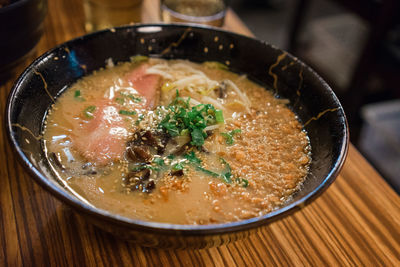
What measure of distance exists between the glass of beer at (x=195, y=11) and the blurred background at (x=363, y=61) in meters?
1.60

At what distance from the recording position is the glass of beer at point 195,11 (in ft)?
7.91

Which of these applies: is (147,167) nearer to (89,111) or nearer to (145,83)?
(89,111)

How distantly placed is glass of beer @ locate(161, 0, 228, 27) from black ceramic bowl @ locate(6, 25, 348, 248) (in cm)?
55

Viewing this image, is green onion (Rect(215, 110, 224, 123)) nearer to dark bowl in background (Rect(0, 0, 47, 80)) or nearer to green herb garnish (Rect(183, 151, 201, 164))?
green herb garnish (Rect(183, 151, 201, 164))

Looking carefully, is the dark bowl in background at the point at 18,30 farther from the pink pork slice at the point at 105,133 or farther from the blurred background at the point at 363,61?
the blurred background at the point at 363,61

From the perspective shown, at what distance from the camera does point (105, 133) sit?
1530 mm

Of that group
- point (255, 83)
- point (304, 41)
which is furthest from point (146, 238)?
point (304, 41)

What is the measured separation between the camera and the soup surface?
1.31 metres

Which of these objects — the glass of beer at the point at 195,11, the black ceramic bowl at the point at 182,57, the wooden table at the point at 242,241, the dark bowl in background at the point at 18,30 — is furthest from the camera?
the glass of beer at the point at 195,11

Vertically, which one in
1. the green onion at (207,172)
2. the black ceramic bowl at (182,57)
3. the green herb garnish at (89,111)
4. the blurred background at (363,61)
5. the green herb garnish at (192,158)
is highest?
the black ceramic bowl at (182,57)

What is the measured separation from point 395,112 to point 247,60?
283 centimetres

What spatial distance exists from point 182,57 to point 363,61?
7.59 feet

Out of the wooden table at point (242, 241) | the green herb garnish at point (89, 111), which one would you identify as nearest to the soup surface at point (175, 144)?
the green herb garnish at point (89, 111)

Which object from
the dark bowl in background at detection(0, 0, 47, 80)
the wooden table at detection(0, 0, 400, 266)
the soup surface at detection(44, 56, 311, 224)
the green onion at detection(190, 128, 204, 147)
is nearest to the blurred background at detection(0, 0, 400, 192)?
the dark bowl in background at detection(0, 0, 47, 80)
